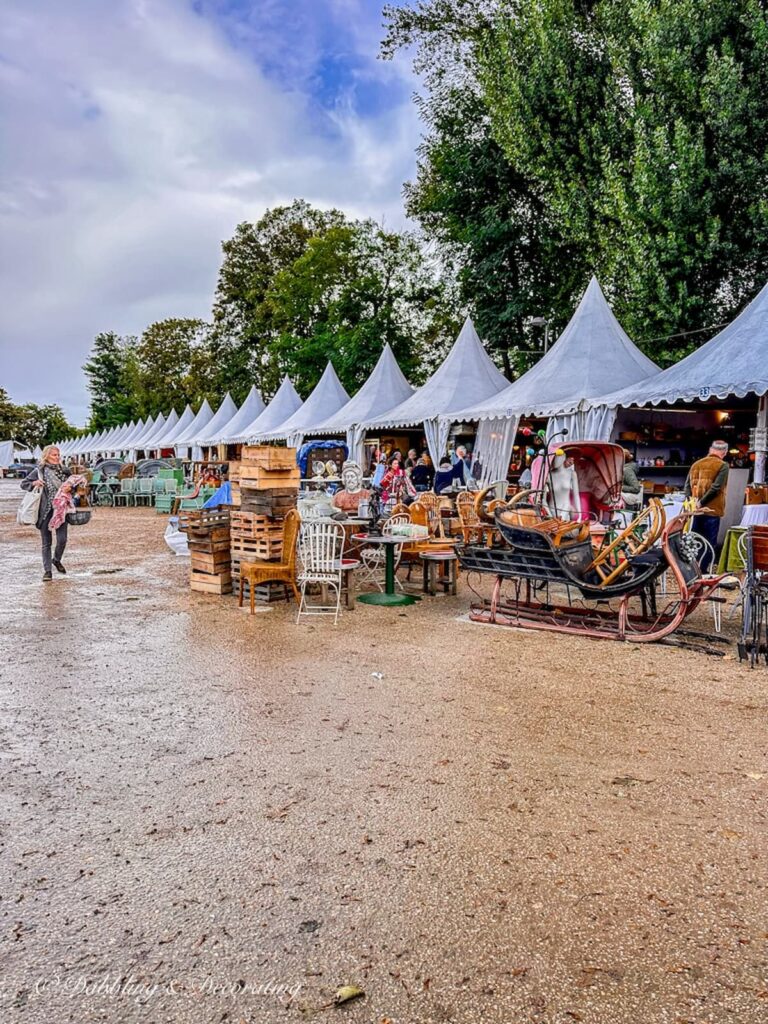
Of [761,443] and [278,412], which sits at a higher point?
[278,412]

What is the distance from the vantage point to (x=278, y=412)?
2889 centimetres

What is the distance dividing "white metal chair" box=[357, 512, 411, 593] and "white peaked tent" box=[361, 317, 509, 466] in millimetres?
6755

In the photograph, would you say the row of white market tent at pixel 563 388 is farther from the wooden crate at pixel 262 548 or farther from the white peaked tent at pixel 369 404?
the wooden crate at pixel 262 548

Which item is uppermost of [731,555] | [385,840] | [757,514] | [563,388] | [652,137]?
[652,137]

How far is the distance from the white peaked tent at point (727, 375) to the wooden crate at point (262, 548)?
683 cm

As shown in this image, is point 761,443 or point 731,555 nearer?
point 731,555

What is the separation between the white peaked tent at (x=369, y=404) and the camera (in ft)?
68.5

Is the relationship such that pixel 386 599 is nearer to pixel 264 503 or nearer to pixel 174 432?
pixel 264 503

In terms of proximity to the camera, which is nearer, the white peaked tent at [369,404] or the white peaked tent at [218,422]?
the white peaked tent at [369,404]

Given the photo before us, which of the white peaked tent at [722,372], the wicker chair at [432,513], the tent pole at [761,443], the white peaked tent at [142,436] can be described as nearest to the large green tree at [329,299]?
the white peaked tent at [142,436]

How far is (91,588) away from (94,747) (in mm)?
5694

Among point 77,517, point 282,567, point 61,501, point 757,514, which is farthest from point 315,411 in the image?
point 757,514

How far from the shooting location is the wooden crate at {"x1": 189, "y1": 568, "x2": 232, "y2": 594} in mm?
8477

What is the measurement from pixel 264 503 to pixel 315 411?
60.1 feet
